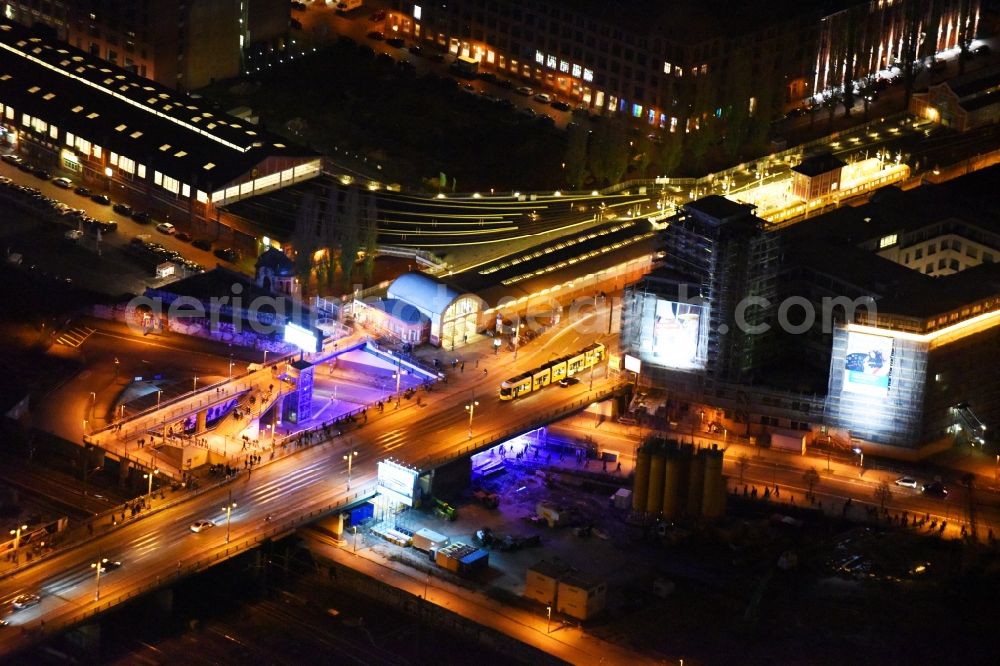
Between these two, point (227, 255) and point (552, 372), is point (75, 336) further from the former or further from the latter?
point (552, 372)

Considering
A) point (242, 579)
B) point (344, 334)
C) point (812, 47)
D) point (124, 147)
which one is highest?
point (812, 47)

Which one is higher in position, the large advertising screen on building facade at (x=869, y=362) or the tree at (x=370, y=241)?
the tree at (x=370, y=241)

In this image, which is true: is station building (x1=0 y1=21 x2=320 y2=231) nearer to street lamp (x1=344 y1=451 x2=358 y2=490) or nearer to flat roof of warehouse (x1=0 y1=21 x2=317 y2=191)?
flat roof of warehouse (x1=0 y1=21 x2=317 y2=191)

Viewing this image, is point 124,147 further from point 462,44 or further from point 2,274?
point 462,44

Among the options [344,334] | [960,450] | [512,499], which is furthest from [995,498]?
[344,334]

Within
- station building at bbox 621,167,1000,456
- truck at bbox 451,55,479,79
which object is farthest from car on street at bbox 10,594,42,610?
truck at bbox 451,55,479,79

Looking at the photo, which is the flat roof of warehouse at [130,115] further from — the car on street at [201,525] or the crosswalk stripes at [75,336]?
the car on street at [201,525]

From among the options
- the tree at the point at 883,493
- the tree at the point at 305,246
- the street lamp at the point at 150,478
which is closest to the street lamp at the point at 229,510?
the street lamp at the point at 150,478
